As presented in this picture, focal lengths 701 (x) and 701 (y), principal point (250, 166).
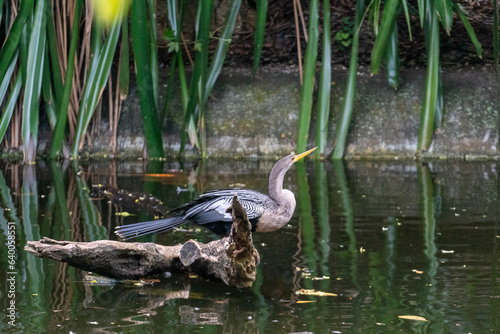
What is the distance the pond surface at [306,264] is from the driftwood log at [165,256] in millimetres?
81

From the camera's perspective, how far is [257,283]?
3.62 metres

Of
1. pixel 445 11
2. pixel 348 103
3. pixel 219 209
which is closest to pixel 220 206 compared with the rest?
pixel 219 209

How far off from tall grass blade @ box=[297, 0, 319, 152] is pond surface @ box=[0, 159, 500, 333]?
1.14m

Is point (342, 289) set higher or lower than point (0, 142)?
lower

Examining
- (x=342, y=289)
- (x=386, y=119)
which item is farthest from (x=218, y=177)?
(x=342, y=289)

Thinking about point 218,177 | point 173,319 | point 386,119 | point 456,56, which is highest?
point 456,56

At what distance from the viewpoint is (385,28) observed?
25.1 ft

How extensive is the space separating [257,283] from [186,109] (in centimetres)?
496

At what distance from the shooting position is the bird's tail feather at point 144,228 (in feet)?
12.7

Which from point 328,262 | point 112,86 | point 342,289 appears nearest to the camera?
point 342,289

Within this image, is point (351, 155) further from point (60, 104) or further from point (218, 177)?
point (60, 104)

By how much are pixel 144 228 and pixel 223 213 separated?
45cm

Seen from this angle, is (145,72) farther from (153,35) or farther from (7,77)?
(7,77)

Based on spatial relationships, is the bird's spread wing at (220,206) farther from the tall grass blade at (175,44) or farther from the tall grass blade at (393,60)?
the tall grass blade at (393,60)
